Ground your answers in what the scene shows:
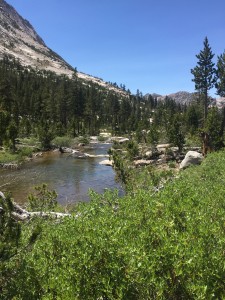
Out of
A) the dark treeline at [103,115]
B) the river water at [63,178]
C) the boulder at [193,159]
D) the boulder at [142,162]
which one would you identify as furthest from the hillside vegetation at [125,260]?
the boulder at [142,162]

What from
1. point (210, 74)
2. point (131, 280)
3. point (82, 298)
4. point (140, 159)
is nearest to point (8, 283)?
point (82, 298)

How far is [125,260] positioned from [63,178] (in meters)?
30.1

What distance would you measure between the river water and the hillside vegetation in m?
17.5

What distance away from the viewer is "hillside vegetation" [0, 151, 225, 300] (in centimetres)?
600

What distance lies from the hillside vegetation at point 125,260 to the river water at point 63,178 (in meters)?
17.5

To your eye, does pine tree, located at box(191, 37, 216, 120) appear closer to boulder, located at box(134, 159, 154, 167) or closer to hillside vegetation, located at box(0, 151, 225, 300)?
boulder, located at box(134, 159, 154, 167)

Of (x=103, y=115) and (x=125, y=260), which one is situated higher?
(x=103, y=115)

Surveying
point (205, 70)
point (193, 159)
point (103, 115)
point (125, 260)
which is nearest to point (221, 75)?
point (205, 70)

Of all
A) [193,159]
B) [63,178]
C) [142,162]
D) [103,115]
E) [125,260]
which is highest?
[103,115]

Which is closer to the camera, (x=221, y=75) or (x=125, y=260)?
(x=125, y=260)

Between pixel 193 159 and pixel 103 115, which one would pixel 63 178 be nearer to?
pixel 193 159

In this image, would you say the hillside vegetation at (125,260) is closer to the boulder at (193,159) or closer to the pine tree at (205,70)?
the boulder at (193,159)

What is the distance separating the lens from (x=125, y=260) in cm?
635

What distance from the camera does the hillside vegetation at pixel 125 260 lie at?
6.00 metres
